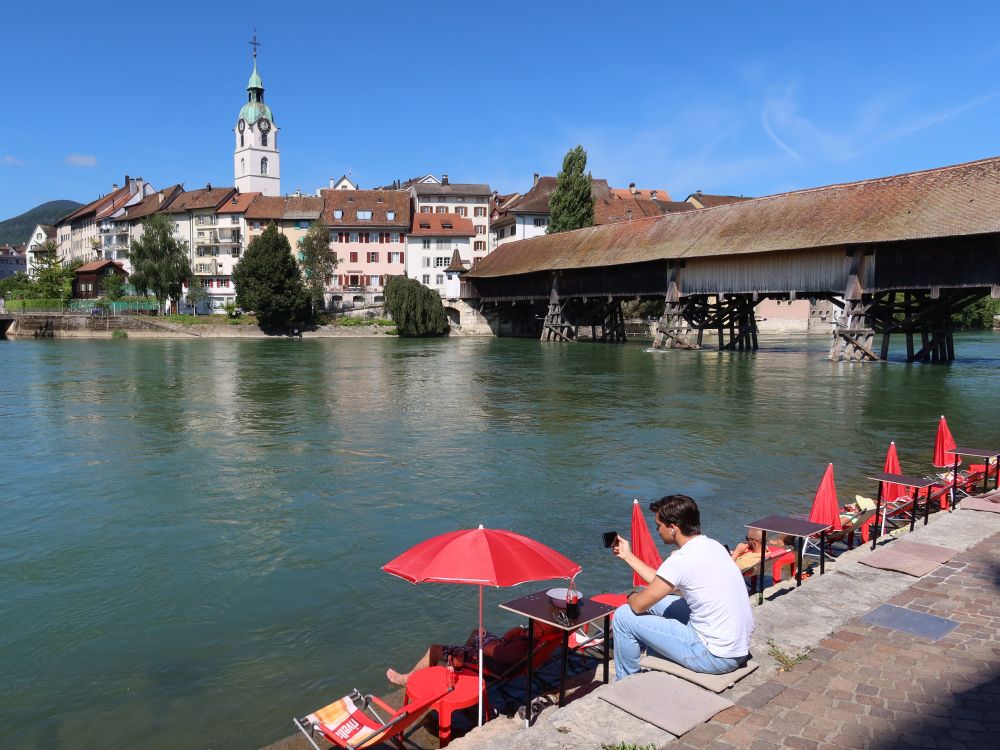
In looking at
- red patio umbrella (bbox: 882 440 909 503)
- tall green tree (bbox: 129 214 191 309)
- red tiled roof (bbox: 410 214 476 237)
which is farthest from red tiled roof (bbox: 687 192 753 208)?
red patio umbrella (bbox: 882 440 909 503)

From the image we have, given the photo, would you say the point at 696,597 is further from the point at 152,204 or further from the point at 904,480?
the point at 152,204

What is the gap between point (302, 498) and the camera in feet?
37.0

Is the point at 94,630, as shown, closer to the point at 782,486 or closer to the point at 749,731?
the point at 749,731

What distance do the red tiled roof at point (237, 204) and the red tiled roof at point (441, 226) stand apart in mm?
18039

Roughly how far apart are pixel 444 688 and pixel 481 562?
0.90m

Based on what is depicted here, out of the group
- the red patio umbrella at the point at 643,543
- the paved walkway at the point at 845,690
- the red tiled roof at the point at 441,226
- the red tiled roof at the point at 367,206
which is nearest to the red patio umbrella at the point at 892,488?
the paved walkway at the point at 845,690

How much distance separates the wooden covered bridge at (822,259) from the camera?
3027 cm

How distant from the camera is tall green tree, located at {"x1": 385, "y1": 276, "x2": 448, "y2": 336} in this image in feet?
202

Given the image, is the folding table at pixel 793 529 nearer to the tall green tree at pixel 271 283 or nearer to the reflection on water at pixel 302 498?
the reflection on water at pixel 302 498

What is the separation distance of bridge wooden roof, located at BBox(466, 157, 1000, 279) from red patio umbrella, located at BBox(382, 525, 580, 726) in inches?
1155

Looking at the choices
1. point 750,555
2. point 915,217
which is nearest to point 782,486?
point 750,555

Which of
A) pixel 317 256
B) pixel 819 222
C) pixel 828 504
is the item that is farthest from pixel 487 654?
pixel 317 256

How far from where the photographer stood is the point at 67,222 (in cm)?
10875

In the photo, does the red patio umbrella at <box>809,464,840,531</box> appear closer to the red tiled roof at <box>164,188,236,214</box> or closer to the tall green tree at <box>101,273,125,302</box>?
the tall green tree at <box>101,273,125,302</box>
